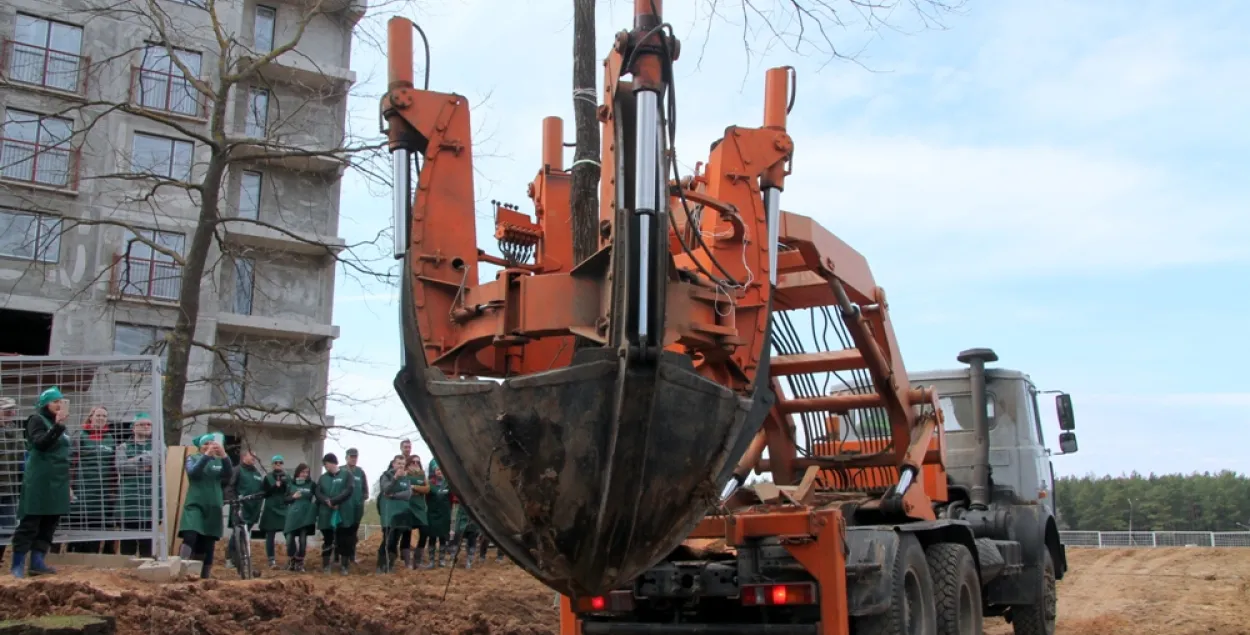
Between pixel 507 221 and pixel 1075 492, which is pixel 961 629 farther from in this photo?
pixel 1075 492

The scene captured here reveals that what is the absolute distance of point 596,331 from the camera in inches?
→ 191

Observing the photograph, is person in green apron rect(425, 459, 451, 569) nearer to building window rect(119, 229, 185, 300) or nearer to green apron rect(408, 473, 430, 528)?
green apron rect(408, 473, 430, 528)

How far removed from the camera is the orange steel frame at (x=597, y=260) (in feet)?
16.0

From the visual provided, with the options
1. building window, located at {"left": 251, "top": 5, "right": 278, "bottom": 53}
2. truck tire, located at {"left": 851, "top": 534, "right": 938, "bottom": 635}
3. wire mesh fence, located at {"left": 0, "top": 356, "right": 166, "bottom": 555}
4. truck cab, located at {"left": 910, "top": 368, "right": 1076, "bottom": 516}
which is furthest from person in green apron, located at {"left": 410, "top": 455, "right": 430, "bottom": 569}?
building window, located at {"left": 251, "top": 5, "right": 278, "bottom": 53}

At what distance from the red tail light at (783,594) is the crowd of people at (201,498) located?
177cm

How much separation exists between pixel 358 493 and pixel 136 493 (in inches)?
164

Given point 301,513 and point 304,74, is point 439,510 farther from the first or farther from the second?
point 304,74

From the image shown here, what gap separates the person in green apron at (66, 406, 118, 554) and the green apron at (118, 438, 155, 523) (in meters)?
0.15

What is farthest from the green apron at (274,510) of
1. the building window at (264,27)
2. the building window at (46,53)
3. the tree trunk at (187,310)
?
the building window at (264,27)

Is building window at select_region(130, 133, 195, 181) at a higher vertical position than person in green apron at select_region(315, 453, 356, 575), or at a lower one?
higher

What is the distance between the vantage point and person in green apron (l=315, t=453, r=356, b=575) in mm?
13703

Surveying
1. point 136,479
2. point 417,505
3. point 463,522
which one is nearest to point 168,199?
point 417,505

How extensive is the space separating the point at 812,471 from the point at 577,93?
3.80m

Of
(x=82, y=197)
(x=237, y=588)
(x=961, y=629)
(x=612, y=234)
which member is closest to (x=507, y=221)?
(x=612, y=234)
